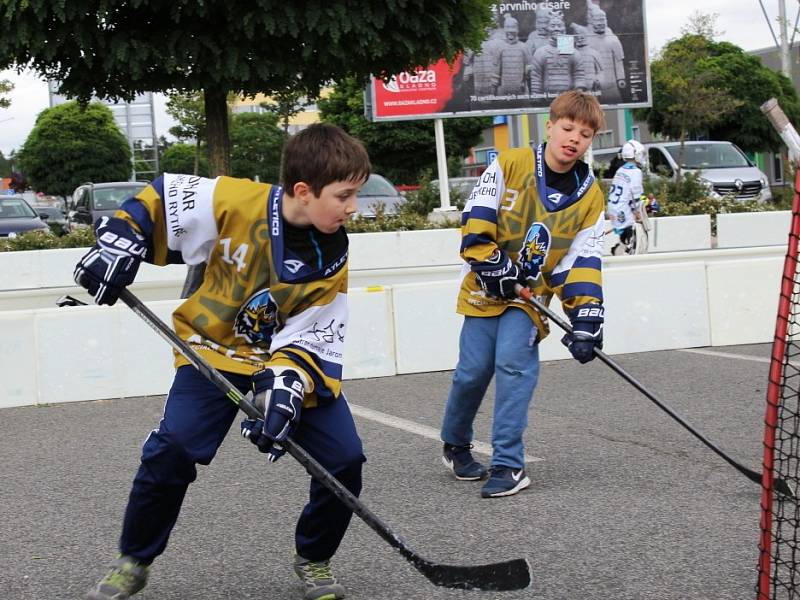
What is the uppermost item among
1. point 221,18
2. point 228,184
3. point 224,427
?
point 221,18

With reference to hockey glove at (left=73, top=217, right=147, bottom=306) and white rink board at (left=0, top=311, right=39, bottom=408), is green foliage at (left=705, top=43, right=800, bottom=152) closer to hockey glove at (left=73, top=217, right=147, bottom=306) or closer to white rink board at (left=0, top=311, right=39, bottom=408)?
white rink board at (left=0, top=311, right=39, bottom=408)

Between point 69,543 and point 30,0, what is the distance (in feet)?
23.2

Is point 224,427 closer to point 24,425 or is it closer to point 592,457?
point 592,457

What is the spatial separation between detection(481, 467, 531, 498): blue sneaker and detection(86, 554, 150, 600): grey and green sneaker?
1.82 meters

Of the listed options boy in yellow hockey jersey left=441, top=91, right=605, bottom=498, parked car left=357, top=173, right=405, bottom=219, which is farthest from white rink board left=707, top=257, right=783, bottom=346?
parked car left=357, top=173, right=405, bottom=219

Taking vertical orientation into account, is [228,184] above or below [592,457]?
above

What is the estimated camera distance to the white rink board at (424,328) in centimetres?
852

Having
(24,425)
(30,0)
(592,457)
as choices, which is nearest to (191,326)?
(592,457)

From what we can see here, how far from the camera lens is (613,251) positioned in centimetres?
1548

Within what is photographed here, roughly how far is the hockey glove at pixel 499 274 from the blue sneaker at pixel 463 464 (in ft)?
2.59

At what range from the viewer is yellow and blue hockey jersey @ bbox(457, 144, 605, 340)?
16.7 ft

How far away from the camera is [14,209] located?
2167cm

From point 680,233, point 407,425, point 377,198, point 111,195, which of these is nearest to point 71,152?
point 111,195

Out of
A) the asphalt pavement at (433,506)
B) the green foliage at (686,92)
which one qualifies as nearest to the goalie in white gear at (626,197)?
the asphalt pavement at (433,506)
